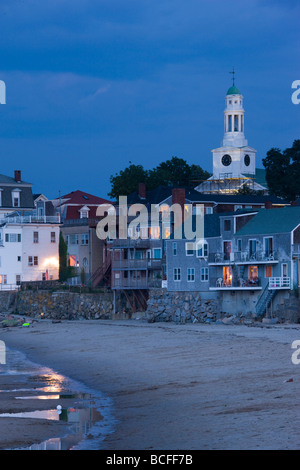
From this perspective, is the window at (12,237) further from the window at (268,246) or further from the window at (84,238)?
the window at (268,246)

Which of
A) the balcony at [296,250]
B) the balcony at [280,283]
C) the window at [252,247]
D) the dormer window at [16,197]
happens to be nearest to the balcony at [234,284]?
the balcony at [280,283]

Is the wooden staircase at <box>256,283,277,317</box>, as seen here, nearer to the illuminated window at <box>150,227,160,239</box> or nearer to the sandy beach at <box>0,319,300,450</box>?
the sandy beach at <box>0,319,300,450</box>

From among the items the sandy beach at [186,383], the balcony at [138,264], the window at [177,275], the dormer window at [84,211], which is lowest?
the sandy beach at [186,383]

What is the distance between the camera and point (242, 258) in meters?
62.9

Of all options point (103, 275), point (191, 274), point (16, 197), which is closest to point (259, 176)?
point (16, 197)

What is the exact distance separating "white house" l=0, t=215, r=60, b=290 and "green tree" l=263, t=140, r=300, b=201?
1357 inches

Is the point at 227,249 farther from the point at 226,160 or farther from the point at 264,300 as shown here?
the point at 226,160

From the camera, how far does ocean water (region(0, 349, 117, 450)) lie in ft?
79.4

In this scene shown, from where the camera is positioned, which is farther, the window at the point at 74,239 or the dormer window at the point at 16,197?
the dormer window at the point at 16,197

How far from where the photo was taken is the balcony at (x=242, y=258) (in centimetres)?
6064

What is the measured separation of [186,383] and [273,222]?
32430mm

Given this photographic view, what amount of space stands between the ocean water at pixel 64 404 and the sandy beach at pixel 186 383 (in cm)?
44

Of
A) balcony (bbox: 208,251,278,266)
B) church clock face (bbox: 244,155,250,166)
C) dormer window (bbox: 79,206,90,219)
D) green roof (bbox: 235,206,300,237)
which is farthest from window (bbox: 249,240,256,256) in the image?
church clock face (bbox: 244,155,250,166)

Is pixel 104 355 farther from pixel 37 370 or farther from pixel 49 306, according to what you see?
pixel 49 306
